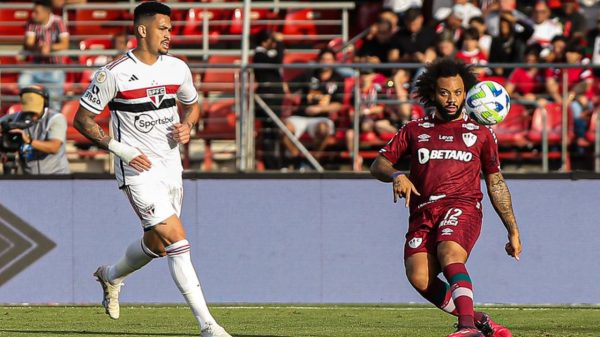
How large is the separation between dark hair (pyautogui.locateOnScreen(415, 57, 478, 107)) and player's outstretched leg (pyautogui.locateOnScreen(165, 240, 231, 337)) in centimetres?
195

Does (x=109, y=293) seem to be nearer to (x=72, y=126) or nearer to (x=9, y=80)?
(x=72, y=126)

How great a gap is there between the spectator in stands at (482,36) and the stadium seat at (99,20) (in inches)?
227

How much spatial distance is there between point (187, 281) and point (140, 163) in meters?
0.89

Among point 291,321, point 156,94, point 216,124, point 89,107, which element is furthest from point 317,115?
point 89,107

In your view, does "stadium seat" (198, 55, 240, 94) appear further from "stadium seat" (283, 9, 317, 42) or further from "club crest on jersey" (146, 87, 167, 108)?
"club crest on jersey" (146, 87, 167, 108)

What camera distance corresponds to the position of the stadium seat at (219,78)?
15.6 meters

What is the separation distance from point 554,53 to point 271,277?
545 cm

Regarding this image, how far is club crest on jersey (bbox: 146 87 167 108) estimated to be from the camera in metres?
9.01

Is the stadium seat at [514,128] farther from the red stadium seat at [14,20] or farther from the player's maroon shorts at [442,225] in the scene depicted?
the red stadium seat at [14,20]

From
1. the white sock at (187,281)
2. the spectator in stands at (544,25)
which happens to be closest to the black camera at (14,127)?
the white sock at (187,281)

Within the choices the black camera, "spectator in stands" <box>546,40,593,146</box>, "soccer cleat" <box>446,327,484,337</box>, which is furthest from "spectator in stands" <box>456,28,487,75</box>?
"soccer cleat" <box>446,327,484,337</box>

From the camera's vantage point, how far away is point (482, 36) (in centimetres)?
1653

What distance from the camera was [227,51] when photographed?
60.0 ft

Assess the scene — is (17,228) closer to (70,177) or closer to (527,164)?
(70,177)
